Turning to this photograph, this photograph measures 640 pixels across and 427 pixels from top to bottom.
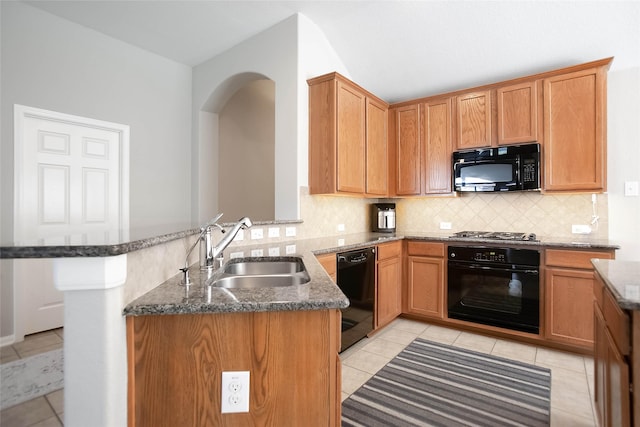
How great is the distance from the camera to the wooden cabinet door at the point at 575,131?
2.71 m

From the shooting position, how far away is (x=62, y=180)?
297cm

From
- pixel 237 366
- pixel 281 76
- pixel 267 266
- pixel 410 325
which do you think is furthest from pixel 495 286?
pixel 281 76

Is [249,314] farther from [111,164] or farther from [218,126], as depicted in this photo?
[218,126]

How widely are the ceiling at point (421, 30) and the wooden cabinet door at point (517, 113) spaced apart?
0.29m

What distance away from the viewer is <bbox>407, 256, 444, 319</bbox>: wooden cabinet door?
10.6 feet

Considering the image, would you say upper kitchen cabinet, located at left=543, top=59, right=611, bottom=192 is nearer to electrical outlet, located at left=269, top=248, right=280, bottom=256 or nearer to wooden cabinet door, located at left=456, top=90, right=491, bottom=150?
wooden cabinet door, located at left=456, top=90, right=491, bottom=150

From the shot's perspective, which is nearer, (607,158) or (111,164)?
(607,158)

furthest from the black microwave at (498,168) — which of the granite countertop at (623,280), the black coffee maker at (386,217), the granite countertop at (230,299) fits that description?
the granite countertop at (230,299)

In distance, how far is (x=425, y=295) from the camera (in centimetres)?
330

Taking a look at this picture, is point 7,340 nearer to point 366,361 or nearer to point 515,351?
point 366,361

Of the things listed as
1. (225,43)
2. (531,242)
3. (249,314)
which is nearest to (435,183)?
(531,242)

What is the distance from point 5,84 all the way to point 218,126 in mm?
1980

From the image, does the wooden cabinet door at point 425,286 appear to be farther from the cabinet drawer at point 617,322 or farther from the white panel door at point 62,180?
the white panel door at point 62,180

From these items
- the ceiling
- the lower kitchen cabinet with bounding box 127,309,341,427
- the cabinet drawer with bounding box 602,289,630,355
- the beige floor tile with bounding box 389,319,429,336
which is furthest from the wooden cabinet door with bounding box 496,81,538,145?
the lower kitchen cabinet with bounding box 127,309,341,427
